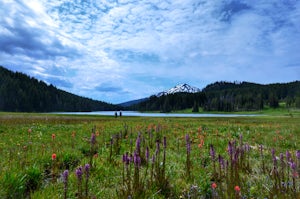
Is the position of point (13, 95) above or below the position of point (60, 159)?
above

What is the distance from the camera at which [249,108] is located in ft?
579

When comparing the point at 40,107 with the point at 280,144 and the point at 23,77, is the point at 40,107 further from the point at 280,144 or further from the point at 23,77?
the point at 280,144

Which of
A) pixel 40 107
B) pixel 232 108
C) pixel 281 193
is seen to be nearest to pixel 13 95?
pixel 40 107

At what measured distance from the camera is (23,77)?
626ft

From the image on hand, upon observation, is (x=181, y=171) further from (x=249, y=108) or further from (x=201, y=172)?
(x=249, y=108)

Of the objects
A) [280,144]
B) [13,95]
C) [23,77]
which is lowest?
[280,144]

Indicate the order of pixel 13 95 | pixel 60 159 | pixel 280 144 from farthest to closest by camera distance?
pixel 13 95 → pixel 280 144 → pixel 60 159

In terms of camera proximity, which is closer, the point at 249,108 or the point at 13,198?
the point at 13,198

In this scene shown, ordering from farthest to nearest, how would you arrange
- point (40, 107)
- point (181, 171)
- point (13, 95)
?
point (40, 107) → point (13, 95) → point (181, 171)

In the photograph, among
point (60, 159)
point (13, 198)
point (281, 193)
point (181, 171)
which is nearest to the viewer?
point (281, 193)

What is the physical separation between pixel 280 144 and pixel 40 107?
190m

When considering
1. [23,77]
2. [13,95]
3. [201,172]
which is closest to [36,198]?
[201,172]

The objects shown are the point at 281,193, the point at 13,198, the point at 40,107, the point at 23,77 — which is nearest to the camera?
the point at 281,193

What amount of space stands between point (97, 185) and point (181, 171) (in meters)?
2.21
